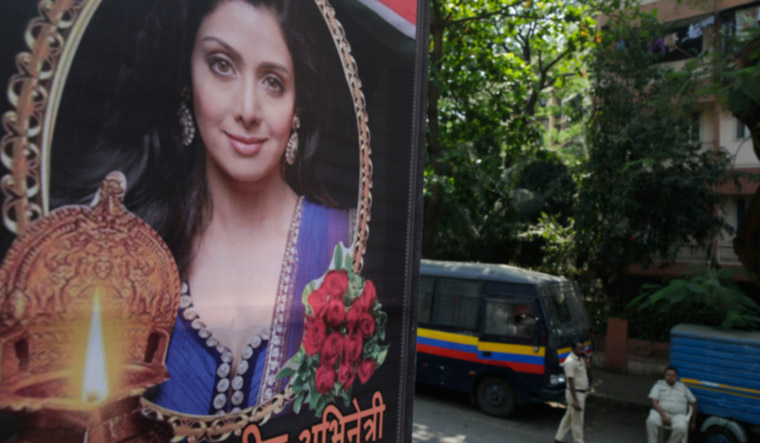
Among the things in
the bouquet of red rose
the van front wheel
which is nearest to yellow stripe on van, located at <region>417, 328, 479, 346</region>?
the van front wheel

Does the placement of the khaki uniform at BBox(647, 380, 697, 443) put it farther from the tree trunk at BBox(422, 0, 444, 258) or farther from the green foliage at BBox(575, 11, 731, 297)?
the tree trunk at BBox(422, 0, 444, 258)

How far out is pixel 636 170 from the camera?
42.5 feet

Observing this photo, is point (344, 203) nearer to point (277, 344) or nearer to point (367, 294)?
point (367, 294)

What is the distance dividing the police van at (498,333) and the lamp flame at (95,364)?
28.1ft

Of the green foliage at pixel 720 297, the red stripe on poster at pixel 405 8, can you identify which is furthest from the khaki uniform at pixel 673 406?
the red stripe on poster at pixel 405 8

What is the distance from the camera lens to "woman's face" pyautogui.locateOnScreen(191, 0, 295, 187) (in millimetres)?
2104

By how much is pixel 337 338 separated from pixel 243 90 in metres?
1.14

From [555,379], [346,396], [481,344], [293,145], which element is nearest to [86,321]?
[293,145]

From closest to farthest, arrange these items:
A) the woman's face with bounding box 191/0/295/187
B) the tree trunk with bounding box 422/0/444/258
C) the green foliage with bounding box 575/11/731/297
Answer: the woman's face with bounding box 191/0/295/187, the green foliage with bounding box 575/11/731/297, the tree trunk with bounding box 422/0/444/258

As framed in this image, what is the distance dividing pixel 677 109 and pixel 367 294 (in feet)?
36.3

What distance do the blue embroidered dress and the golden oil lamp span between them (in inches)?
2.5

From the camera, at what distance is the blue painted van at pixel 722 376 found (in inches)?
300

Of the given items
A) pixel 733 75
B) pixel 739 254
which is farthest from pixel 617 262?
pixel 733 75

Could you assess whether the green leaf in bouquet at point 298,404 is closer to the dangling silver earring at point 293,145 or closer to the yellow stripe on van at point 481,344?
the dangling silver earring at point 293,145
